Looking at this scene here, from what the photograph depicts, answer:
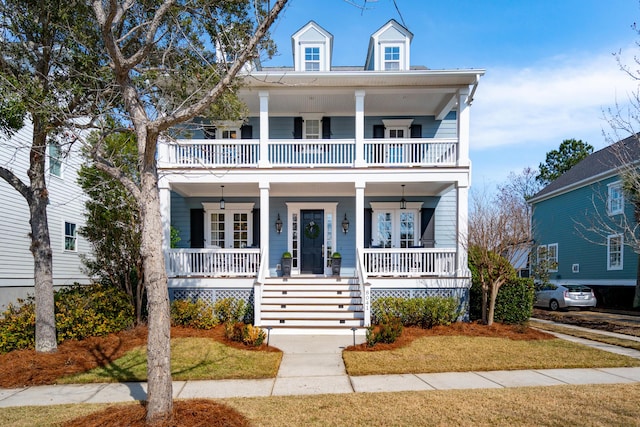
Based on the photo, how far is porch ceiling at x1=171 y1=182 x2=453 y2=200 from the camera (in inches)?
493

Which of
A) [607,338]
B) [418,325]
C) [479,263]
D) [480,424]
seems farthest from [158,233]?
[607,338]

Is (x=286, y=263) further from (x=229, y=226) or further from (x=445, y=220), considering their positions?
(x=445, y=220)

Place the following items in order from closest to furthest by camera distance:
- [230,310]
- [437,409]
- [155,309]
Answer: [155,309]
[437,409]
[230,310]

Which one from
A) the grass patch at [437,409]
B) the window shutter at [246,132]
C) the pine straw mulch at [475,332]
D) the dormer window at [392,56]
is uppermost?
the dormer window at [392,56]

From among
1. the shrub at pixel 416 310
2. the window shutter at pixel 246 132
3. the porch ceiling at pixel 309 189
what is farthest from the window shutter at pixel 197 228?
the shrub at pixel 416 310

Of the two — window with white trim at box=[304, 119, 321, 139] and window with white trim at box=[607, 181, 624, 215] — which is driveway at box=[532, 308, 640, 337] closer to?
window with white trim at box=[607, 181, 624, 215]

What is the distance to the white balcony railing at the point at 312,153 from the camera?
38.6 feet

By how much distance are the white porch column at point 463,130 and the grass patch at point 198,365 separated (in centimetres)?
736

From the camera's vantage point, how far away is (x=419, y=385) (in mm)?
6176

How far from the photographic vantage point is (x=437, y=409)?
504 centimetres

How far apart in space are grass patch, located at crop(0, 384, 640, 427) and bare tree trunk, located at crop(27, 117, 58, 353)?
8.60ft

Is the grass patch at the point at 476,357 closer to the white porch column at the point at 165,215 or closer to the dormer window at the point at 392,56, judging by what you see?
the white porch column at the point at 165,215

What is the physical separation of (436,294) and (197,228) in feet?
25.9

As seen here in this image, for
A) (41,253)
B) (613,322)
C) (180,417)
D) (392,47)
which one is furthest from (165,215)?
(613,322)
